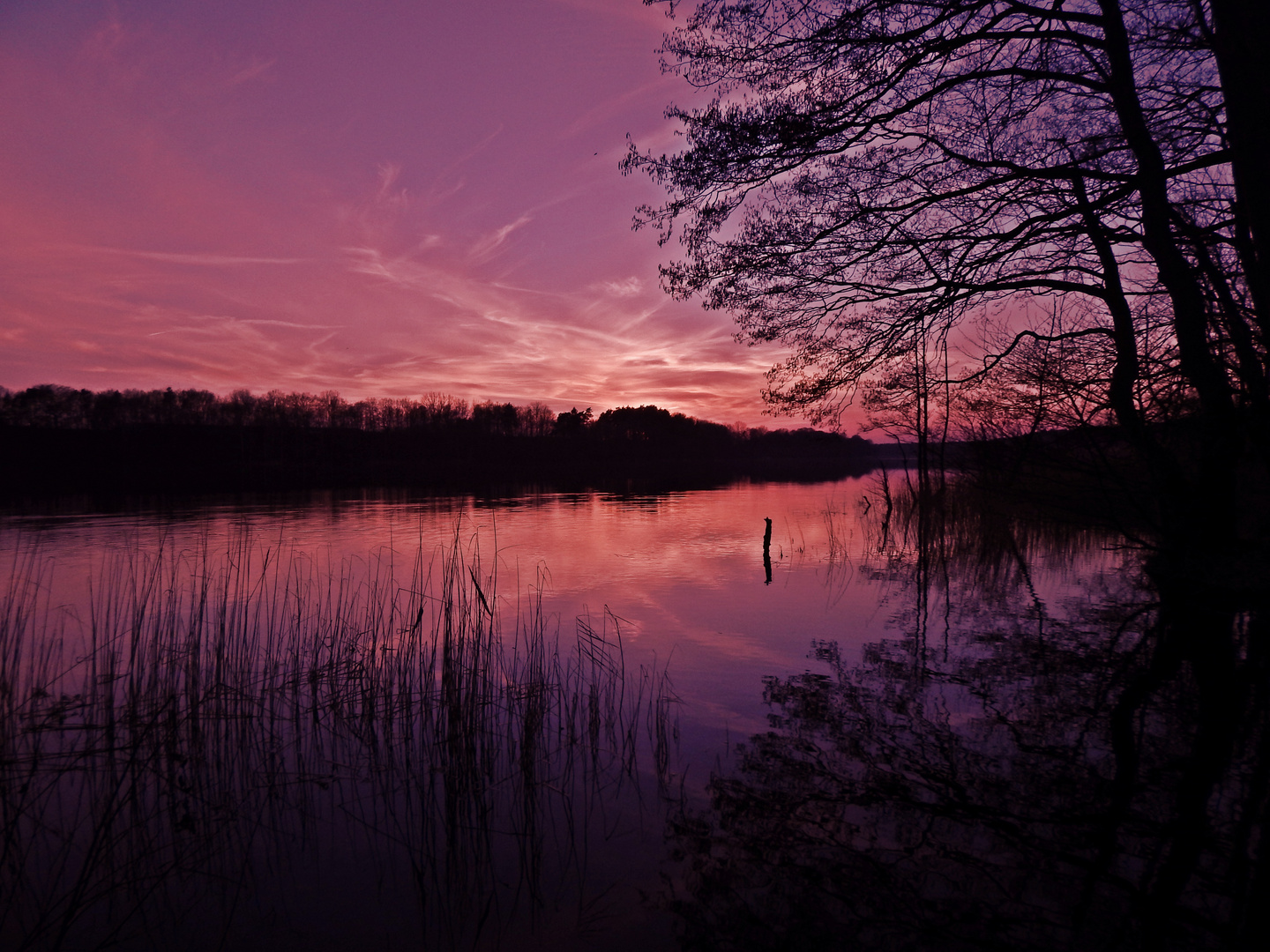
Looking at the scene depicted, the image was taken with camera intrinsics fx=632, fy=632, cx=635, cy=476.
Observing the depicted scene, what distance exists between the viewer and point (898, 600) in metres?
9.78

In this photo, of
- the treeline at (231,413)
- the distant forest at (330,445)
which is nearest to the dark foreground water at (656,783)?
the distant forest at (330,445)

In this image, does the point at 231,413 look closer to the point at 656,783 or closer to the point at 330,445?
the point at 330,445

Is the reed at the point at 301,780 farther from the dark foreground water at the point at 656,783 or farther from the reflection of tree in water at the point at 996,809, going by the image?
the reflection of tree in water at the point at 996,809

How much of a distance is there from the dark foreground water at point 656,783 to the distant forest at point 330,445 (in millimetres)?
41907

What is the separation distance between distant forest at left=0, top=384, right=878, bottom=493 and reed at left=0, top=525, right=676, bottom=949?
4195cm

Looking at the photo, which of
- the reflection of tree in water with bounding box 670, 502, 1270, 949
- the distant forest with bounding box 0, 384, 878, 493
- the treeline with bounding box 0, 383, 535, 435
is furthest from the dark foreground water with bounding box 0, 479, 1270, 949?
the treeline with bounding box 0, 383, 535, 435

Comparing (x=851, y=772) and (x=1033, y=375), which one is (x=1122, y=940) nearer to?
(x=851, y=772)

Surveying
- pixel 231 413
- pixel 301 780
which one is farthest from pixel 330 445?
pixel 301 780

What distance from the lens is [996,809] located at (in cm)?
359

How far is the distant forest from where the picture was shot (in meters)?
57.0

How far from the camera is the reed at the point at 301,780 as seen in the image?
3197 millimetres

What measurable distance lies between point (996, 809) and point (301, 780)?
4.47 m

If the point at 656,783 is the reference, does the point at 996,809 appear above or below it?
above

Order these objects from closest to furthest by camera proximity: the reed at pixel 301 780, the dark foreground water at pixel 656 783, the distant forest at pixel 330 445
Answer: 1. the dark foreground water at pixel 656 783
2. the reed at pixel 301 780
3. the distant forest at pixel 330 445
